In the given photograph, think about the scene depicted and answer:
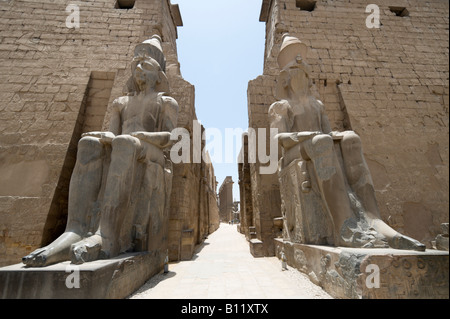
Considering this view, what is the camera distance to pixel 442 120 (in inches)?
187

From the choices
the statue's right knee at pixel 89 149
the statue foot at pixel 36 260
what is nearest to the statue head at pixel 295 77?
the statue's right knee at pixel 89 149

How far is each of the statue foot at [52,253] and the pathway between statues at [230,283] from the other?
67cm

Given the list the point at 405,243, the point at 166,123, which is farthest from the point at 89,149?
the point at 405,243

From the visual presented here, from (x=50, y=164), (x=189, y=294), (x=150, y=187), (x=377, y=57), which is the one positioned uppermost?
(x=377, y=57)

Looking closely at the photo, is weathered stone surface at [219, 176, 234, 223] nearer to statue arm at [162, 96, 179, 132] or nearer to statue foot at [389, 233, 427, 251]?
statue arm at [162, 96, 179, 132]

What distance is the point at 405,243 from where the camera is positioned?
1704 mm

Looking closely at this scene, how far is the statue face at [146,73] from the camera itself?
3.02 metres

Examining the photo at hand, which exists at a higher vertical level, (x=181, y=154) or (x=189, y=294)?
(x=181, y=154)

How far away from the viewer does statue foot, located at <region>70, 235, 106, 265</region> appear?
1.63 meters

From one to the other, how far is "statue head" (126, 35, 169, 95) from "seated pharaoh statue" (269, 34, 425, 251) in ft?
5.81

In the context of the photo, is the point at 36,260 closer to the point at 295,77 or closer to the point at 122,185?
the point at 122,185
